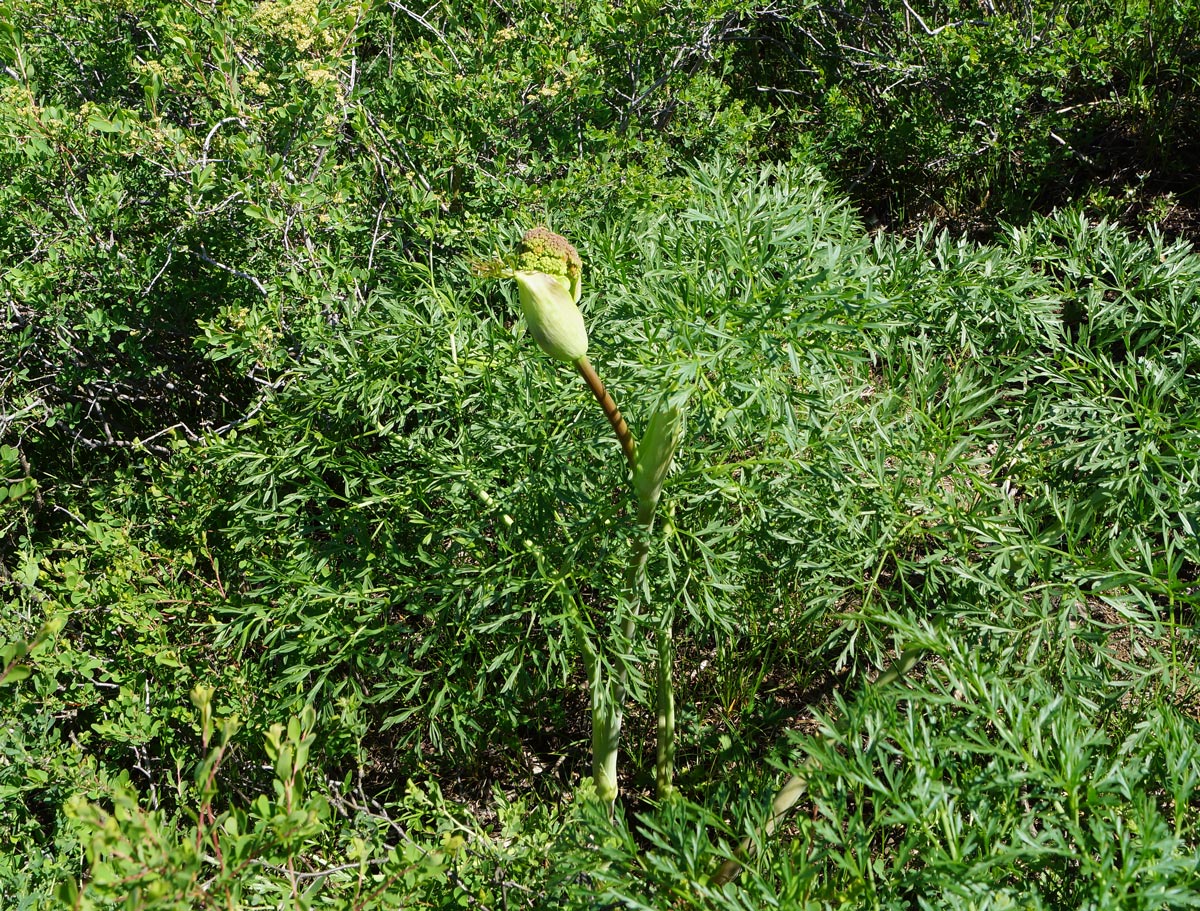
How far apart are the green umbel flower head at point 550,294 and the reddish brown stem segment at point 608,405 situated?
0.08ft

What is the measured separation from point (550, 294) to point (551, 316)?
0.05 m

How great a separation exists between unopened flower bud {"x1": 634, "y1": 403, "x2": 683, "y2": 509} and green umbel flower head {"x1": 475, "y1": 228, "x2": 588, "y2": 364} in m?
0.24

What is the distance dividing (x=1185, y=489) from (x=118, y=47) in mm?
4324

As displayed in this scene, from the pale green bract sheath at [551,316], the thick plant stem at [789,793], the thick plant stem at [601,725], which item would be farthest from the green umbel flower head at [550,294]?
the thick plant stem at [789,793]

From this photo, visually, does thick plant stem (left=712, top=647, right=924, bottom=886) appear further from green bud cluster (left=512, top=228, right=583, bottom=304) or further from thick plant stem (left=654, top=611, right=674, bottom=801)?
green bud cluster (left=512, top=228, right=583, bottom=304)

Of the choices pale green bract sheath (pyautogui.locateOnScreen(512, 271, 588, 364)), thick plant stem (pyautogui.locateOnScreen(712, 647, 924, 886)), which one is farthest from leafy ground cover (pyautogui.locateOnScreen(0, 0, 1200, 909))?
pale green bract sheath (pyautogui.locateOnScreen(512, 271, 588, 364))

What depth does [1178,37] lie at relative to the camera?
4180mm

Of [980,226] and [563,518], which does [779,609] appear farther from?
[980,226]

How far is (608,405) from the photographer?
1891mm

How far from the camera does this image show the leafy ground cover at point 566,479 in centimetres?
170

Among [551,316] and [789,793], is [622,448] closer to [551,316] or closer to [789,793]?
[551,316]

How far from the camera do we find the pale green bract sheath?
5.77ft

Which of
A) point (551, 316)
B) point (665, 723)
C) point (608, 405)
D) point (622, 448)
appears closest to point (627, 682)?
point (665, 723)

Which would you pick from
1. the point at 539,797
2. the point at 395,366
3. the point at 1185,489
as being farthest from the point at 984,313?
the point at 539,797
